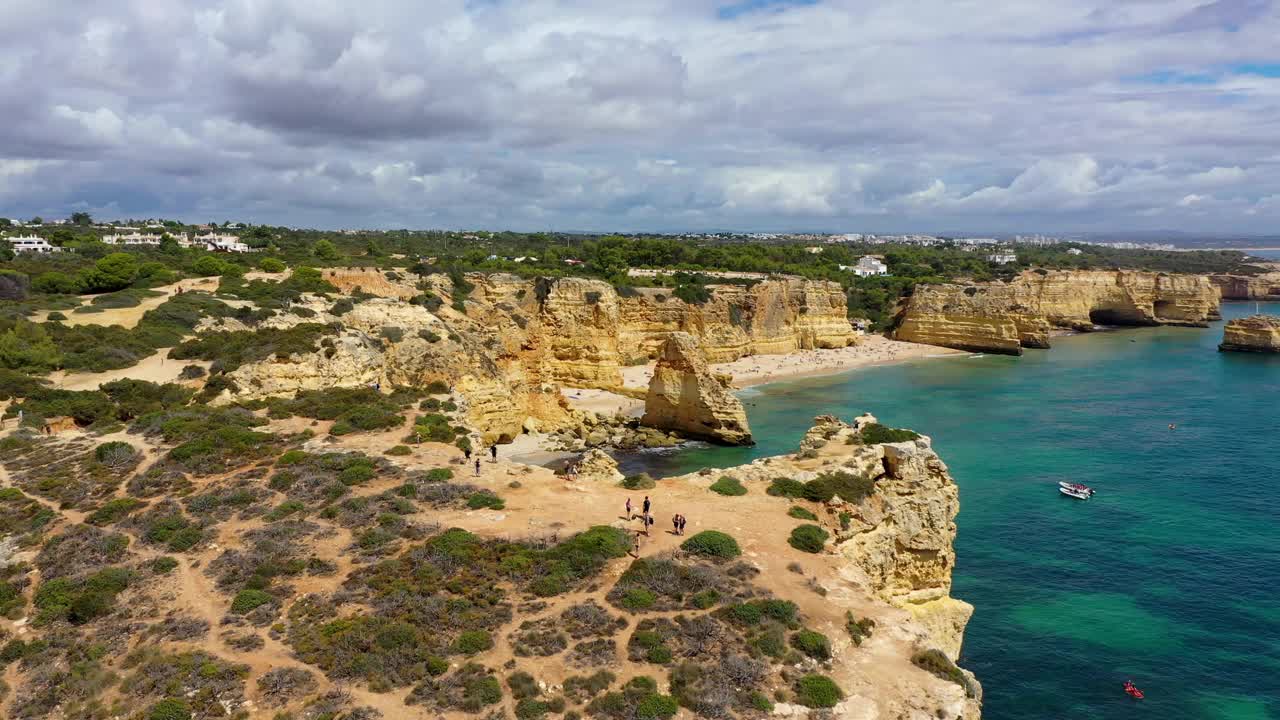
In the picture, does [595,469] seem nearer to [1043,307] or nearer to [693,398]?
[693,398]

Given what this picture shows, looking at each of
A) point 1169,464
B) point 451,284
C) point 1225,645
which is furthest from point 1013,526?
point 451,284

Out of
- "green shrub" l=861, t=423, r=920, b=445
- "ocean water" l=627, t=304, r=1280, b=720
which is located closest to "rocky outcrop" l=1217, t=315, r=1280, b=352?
"ocean water" l=627, t=304, r=1280, b=720

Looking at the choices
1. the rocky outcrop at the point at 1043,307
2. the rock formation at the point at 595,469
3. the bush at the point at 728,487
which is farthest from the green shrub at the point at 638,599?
the rocky outcrop at the point at 1043,307

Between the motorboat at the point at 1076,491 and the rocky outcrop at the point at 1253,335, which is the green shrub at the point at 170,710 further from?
the rocky outcrop at the point at 1253,335

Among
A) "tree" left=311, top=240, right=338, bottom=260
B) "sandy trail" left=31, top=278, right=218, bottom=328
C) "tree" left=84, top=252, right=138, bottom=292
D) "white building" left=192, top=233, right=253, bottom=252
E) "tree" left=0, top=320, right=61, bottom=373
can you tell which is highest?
"white building" left=192, top=233, right=253, bottom=252

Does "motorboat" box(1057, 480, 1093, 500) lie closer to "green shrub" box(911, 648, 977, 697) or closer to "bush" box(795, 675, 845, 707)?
"green shrub" box(911, 648, 977, 697)
